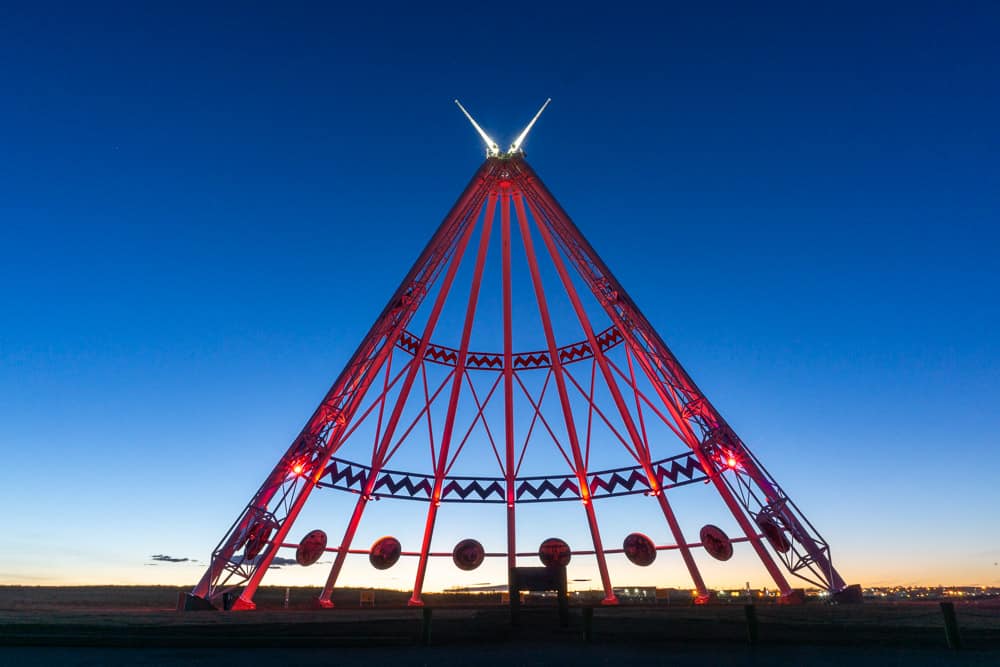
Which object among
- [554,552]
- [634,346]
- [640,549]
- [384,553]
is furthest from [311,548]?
[634,346]

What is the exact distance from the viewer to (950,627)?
1287 cm

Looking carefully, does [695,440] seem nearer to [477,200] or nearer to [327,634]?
[477,200]

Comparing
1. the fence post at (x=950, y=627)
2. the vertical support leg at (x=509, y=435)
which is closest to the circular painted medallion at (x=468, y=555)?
the vertical support leg at (x=509, y=435)

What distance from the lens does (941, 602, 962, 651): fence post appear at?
12758mm

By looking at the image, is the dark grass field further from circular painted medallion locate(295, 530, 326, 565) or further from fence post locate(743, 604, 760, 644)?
circular painted medallion locate(295, 530, 326, 565)

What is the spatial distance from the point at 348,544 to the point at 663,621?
2479 centimetres

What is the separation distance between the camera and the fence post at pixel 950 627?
12.8 meters

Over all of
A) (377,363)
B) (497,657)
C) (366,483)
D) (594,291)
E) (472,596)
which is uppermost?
(594,291)

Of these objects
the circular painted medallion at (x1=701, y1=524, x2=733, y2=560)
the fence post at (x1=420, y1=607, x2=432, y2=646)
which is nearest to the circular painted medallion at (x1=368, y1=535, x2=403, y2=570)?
the circular painted medallion at (x1=701, y1=524, x2=733, y2=560)

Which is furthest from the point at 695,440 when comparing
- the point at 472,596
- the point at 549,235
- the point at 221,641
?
the point at 221,641

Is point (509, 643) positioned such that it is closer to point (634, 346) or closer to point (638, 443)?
point (634, 346)

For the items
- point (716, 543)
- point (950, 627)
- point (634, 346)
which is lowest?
point (950, 627)

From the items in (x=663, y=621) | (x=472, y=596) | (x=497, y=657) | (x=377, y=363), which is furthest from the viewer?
(x=472, y=596)

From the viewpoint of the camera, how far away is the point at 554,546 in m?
38.3
